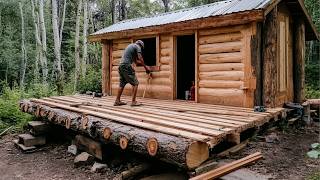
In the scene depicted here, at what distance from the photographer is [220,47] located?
27.9 feet

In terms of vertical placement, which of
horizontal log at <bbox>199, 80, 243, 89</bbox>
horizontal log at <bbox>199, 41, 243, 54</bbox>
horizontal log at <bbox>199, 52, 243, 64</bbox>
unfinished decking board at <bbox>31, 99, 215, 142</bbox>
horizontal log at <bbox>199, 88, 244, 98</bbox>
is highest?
horizontal log at <bbox>199, 41, 243, 54</bbox>

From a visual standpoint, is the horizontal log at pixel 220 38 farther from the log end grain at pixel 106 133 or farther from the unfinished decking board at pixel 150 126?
the log end grain at pixel 106 133

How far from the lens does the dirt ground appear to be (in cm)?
578

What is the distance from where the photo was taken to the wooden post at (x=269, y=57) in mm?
7910

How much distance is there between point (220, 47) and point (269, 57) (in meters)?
1.25

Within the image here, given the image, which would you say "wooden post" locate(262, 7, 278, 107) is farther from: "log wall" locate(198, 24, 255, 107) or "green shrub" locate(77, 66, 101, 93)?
"green shrub" locate(77, 66, 101, 93)

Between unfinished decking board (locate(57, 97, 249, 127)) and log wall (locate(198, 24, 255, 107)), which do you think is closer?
unfinished decking board (locate(57, 97, 249, 127))

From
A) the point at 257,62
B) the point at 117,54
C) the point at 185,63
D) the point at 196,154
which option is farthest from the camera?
the point at 185,63

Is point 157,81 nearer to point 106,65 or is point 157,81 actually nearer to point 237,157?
point 106,65

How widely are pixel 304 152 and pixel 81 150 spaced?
16.8 feet

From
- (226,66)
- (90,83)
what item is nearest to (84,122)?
(226,66)

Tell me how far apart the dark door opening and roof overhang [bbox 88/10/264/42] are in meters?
2.36

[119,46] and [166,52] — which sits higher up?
[119,46]

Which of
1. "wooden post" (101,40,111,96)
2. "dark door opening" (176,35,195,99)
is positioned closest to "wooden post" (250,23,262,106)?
"dark door opening" (176,35,195,99)
